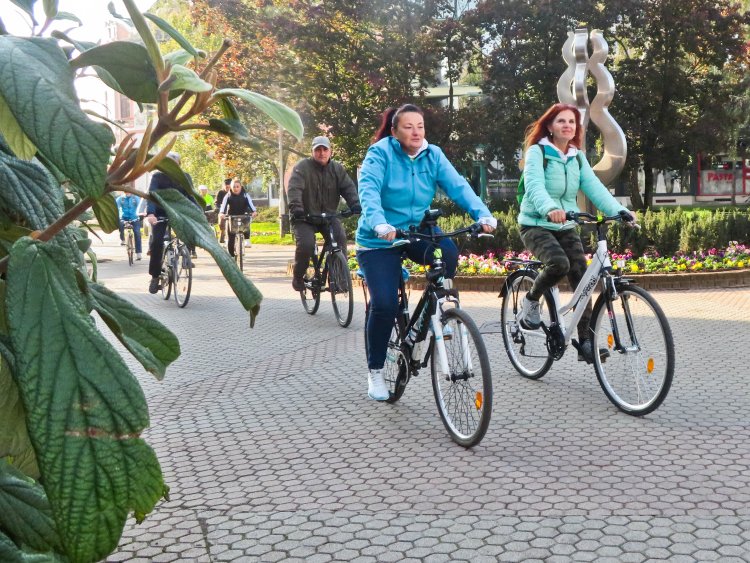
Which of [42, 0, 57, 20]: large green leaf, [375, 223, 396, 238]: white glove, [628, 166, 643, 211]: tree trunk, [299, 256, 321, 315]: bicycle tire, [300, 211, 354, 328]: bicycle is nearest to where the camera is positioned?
[42, 0, 57, 20]: large green leaf

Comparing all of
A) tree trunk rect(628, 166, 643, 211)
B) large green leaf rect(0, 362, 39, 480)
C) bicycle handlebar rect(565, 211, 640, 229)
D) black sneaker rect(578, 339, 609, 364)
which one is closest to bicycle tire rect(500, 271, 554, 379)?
black sneaker rect(578, 339, 609, 364)

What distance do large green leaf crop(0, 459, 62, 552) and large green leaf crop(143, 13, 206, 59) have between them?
0.58 metres

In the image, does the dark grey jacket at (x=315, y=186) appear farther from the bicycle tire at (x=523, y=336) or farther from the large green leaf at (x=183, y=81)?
the large green leaf at (x=183, y=81)

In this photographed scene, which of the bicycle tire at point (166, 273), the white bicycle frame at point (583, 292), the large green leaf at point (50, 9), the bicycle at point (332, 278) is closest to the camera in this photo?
the large green leaf at point (50, 9)

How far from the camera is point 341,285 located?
11.4 meters

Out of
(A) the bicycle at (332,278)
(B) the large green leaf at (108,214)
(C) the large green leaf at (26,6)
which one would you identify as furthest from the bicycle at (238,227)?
(C) the large green leaf at (26,6)

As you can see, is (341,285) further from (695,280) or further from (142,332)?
(142,332)

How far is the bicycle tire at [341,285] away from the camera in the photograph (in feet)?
36.7

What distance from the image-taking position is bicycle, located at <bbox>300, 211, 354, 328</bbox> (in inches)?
447

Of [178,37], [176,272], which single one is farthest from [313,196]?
[178,37]

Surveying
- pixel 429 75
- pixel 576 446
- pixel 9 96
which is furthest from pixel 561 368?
pixel 429 75

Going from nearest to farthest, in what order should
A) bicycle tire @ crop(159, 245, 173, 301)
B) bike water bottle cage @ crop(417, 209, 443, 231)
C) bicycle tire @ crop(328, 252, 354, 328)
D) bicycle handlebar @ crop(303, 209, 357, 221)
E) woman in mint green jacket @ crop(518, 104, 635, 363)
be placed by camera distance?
bike water bottle cage @ crop(417, 209, 443, 231) → woman in mint green jacket @ crop(518, 104, 635, 363) → bicycle tire @ crop(328, 252, 354, 328) → bicycle handlebar @ crop(303, 209, 357, 221) → bicycle tire @ crop(159, 245, 173, 301)

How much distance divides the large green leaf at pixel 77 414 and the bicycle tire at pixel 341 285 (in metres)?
10.1

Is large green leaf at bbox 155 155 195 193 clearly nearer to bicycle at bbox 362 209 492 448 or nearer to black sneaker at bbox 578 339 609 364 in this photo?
bicycle at bbox 362 209 492 448
